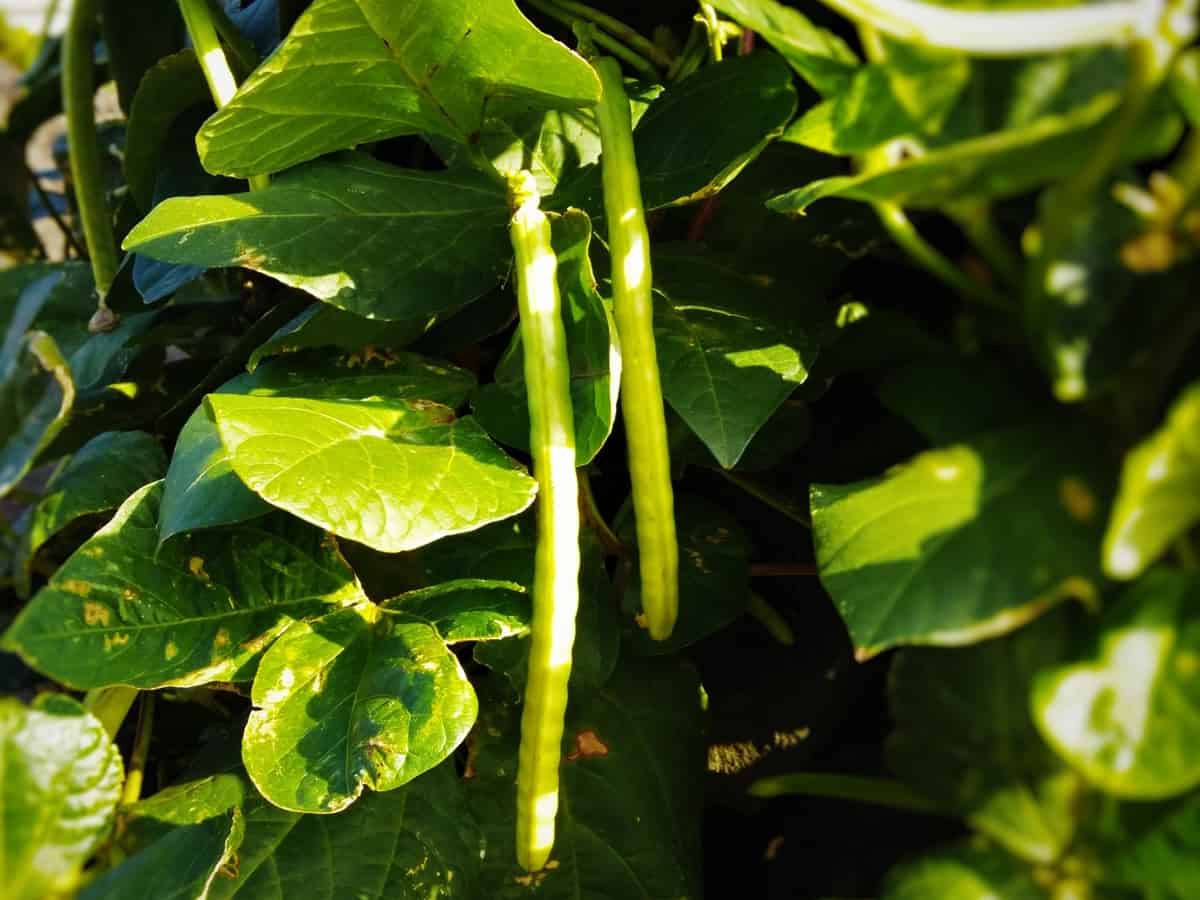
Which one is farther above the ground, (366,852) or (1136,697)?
(1136,697)

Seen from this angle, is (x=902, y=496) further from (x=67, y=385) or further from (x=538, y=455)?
(x=67, y=385)

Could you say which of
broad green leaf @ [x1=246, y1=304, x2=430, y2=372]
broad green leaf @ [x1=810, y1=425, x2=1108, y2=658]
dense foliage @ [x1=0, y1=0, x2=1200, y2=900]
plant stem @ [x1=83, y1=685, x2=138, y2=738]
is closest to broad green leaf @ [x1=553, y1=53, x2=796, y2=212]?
dense foliage @ [x1=0, y1=0, x2=1200, y2=900]

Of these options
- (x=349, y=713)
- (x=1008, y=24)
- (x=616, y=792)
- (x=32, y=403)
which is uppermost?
(x=1008, y=24)

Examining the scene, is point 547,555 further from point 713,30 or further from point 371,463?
point 713,30

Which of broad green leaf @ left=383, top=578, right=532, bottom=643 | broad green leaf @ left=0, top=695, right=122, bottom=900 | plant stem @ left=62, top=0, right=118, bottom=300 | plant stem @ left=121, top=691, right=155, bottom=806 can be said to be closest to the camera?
broad green leaf @ left=0, top=695, right=122, bottom=900

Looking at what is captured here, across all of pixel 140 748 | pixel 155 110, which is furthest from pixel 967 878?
pixel 155 110

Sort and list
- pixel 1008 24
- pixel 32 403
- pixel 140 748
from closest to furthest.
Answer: pixel 1008 24, pixel 32 403, pixel 140 748

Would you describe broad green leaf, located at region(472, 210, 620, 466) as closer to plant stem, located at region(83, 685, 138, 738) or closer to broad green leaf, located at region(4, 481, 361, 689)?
broad green leaf, located at region(4, 481, 361, 689)
